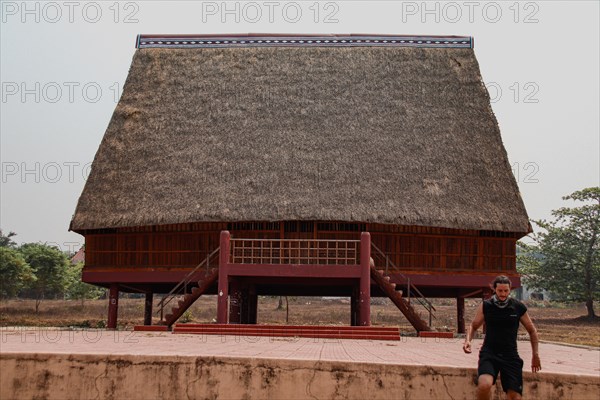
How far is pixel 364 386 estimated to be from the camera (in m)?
8.18

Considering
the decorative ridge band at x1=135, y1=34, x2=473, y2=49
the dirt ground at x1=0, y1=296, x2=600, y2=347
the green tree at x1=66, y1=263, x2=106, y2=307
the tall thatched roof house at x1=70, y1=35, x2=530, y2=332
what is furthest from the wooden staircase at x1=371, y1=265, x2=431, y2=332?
the green tree at x1=66, y1=263, x2=106, y2=307

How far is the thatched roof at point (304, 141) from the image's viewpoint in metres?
22.4

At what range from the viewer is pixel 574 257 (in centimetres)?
4603

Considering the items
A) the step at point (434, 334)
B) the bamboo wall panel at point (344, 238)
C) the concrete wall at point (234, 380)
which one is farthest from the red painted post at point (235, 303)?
the concrete wall at point (234, 380)

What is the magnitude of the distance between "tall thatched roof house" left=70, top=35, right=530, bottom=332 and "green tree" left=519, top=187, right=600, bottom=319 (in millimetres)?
22381

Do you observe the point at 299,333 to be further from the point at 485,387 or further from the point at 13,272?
the point at 13,272

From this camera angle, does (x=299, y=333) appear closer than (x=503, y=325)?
No

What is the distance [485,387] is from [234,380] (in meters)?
2.66

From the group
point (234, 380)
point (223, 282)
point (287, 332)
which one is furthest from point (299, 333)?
point (234, 380)

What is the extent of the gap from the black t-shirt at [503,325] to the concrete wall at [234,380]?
63 centimetres

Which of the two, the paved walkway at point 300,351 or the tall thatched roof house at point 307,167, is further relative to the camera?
the tall thatched roof house at point 307,167

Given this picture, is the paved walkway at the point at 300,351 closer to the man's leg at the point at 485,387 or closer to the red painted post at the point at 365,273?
the man's leg at the point at 485,387

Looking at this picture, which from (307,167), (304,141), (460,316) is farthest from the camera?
(460,316)

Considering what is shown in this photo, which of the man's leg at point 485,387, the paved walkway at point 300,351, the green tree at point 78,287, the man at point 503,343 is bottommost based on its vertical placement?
the green tree at point 78,287
